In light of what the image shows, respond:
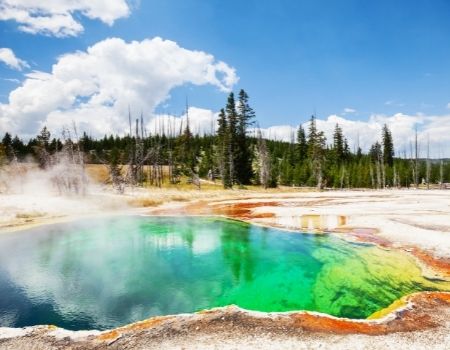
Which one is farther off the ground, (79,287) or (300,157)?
(300,157)

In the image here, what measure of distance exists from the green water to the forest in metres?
26.5

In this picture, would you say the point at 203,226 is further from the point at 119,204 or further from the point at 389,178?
the point at 389,178

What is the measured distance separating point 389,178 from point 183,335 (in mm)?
97641

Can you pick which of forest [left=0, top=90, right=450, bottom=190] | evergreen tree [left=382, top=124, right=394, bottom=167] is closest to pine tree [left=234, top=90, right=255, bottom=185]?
forest [left=0, top=90, right=450, bottom=190]

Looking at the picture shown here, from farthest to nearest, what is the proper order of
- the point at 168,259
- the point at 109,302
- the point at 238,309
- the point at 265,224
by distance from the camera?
the point at 265,224, the point at 168,259, the point at 109,302, the point at 238,309

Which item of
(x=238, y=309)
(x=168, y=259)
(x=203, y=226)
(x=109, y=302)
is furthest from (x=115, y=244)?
(x=238, y=309)

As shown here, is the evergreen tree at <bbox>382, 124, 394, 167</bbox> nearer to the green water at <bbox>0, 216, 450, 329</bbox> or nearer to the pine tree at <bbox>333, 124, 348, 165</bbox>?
the pine tree at <bbox>333, 124, 348, 165</bbox>

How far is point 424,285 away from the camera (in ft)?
43.0

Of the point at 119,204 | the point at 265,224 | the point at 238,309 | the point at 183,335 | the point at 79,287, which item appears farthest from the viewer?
the point at 119,204

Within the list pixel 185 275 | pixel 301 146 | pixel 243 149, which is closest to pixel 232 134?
pixel 243 149

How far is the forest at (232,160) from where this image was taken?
62.2 metres

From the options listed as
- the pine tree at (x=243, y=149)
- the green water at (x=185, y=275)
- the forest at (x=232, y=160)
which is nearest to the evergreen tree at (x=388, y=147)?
the forest at (x=232, y=160)

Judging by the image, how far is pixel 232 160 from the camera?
6456 centimetres

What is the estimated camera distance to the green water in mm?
11953
